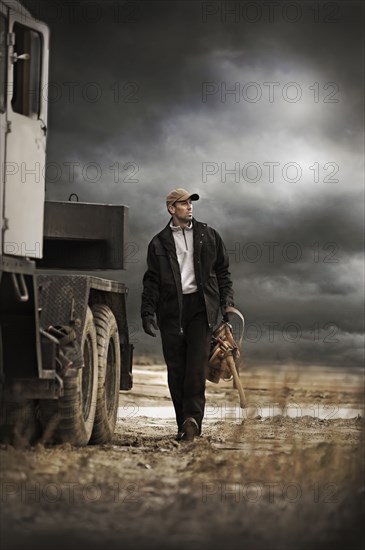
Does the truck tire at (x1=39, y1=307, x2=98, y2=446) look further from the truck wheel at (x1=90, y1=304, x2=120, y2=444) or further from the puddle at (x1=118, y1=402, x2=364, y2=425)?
the puddle at (x1=118, y1=402, x2=364, y2=425)

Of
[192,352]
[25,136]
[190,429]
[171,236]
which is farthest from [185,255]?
[25,136]

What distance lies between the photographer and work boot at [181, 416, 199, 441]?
11.3 meters

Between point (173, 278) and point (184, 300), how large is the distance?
0.23m

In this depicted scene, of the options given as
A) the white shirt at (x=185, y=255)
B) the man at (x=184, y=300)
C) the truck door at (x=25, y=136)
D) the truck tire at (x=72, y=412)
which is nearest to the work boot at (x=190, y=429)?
the man at (x=184, y=300)

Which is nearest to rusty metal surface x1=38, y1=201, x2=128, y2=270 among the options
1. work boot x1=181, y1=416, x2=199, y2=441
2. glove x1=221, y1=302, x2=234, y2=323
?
glove x1=221, y1=302, x2=234, y2=323

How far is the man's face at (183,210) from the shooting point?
37.9 feet

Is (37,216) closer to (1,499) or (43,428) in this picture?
(43,428)

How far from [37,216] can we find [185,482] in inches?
115

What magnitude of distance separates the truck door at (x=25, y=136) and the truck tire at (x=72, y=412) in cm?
110

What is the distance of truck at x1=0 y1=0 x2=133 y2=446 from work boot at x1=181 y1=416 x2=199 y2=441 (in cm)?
77

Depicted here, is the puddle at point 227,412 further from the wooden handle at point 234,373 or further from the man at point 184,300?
the man at point 184,300

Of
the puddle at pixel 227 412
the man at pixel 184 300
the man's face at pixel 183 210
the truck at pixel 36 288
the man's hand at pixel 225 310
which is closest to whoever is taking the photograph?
the truck at pixel 36 288

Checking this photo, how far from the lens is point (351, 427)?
13.1 metres

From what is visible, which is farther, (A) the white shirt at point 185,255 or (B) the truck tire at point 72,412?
(A) the white shirt at point 185,255
